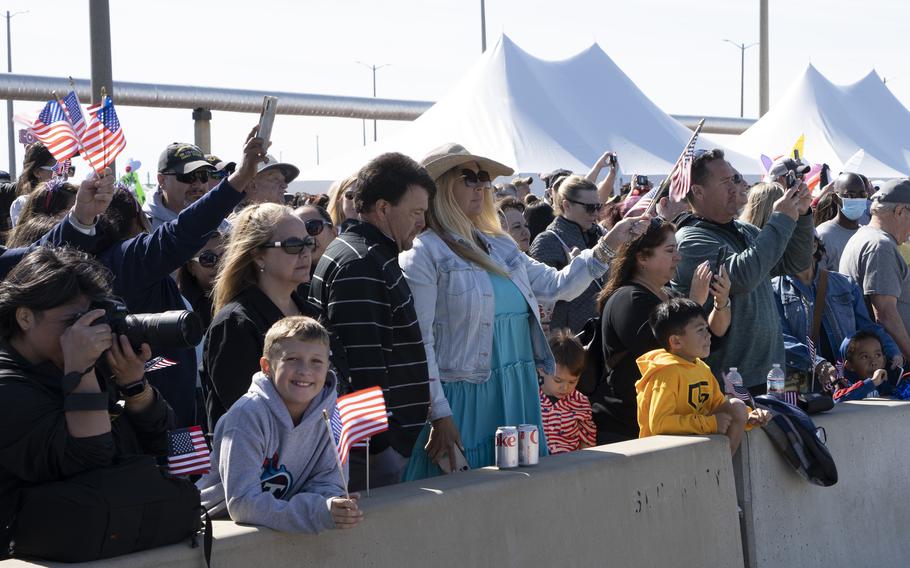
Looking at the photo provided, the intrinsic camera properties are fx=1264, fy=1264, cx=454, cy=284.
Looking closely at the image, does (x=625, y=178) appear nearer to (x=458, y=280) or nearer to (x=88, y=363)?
(x=458, y=280)

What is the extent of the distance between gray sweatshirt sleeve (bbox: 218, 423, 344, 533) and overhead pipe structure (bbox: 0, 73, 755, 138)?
19.7 metres

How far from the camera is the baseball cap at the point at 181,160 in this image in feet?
22.9

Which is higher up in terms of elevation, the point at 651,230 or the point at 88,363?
the point at 651,230

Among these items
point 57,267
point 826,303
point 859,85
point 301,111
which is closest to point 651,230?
point 826,303

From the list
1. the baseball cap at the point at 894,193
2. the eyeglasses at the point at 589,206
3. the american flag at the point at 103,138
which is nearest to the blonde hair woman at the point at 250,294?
the american flag at the point at 103,138

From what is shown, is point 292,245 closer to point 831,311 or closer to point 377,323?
point 377,323

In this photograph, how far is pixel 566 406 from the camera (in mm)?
6379

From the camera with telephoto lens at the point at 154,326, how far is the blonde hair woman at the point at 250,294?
78cm

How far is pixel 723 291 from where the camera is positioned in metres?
6.12

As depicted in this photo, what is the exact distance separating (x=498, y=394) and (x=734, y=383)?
56.6 inches

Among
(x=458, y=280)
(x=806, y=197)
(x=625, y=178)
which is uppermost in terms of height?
(x=625, y=178)

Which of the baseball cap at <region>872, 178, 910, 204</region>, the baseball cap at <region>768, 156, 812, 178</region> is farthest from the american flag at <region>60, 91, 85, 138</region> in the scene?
the baseball cap at <region>872, 178, 910, 204</region>

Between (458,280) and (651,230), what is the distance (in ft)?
4.66

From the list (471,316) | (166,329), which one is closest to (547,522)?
(471,316)
